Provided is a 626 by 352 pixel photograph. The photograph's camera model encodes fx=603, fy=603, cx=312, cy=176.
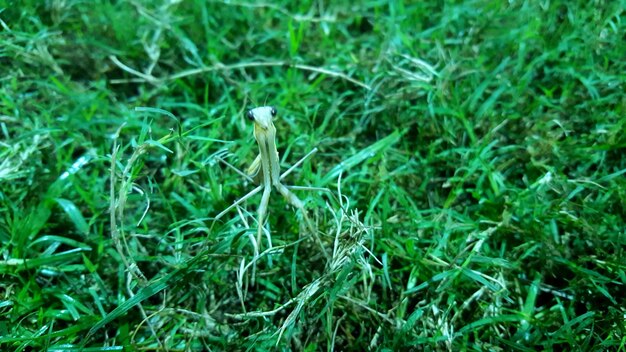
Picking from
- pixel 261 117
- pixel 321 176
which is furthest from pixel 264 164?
pixel 321 176

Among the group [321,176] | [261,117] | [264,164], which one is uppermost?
[261,117]

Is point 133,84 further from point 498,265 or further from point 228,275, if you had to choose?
point 498,265

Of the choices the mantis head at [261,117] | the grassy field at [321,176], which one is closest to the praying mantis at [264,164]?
the mantis head at [261,117]

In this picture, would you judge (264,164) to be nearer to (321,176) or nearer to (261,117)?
(261,117)

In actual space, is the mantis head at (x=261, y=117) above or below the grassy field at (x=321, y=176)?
above

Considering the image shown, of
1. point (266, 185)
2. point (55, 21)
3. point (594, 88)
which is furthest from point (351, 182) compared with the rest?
point (55, 21)

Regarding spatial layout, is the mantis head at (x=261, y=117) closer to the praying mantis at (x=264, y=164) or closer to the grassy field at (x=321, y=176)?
the praying mantis at (x=264, y=164)

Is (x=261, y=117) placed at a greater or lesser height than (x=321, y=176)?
greater

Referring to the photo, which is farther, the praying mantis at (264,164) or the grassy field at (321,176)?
the grassy field at (321,176)

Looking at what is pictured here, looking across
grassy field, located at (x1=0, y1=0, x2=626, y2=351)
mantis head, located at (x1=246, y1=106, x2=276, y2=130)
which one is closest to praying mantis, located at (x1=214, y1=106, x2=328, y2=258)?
mantis head, located at (x1=246, y1=106, x2=276, y2=130)

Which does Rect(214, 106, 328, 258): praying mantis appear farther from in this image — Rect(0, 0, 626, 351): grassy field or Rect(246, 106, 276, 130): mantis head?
Rect(0, 0, 626, 351): grassy field
